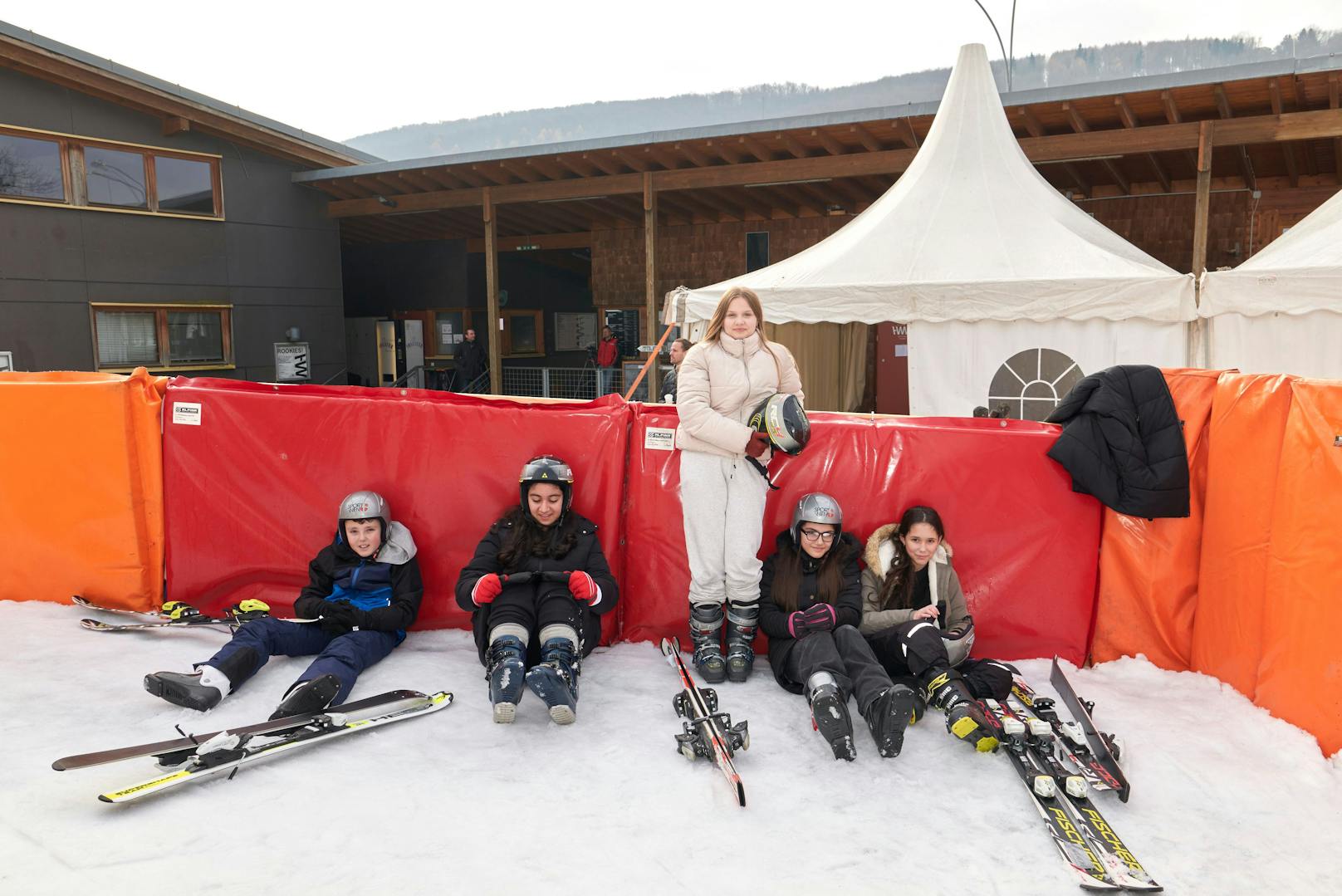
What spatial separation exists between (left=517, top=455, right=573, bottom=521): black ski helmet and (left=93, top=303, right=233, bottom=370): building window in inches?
496

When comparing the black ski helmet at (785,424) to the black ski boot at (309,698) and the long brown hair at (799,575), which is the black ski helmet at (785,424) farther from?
the black ski boot at (309,698)

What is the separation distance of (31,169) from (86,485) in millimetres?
11215

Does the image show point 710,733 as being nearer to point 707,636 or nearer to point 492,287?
point 707,636

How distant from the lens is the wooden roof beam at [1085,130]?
11.0 meters

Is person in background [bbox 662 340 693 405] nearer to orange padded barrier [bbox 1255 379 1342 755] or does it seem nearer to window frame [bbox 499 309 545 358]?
orange padded barrier [bbox 1255 379 1342 755]

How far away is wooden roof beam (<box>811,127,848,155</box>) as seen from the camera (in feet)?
40.6

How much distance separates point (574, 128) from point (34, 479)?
116 m

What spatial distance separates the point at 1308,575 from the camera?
3400 millimetres

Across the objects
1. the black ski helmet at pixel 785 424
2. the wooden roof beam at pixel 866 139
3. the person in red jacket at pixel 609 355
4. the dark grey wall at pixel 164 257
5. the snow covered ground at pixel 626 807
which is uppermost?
the wooden roof beam at pixel 866 139

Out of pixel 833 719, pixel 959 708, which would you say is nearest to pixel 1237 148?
pixel 959 708

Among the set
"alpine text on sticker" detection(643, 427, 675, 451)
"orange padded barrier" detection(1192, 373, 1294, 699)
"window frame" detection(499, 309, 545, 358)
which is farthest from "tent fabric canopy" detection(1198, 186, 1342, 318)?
"window frame" detection(499, 309, 545, 358)

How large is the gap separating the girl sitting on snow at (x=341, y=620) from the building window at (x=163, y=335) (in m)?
12.0

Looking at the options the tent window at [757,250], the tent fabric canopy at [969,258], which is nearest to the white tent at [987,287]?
the tent fabric canopy at [969,258]

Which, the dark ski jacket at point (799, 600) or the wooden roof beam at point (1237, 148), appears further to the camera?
the wooden roof beam at point (1237, 148)
